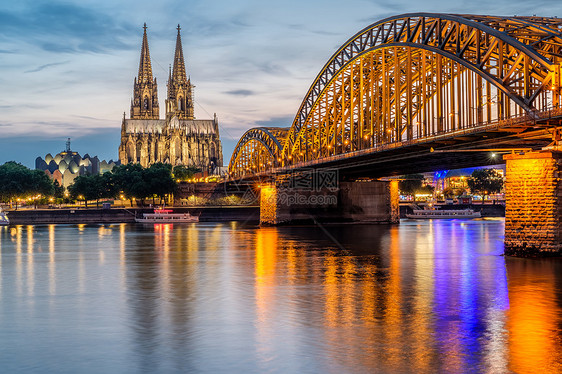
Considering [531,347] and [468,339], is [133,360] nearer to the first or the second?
[468,339]

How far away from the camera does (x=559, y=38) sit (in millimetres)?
39000

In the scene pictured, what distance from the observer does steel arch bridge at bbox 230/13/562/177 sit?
41.0m

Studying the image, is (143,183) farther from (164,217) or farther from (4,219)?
(4,219)

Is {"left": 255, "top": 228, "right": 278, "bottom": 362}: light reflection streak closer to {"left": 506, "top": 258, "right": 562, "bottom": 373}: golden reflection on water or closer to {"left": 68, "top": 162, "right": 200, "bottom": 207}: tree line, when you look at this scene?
{"left": 506, "top": 258, "right": 562, "bottom": 373}: golden reflection on water

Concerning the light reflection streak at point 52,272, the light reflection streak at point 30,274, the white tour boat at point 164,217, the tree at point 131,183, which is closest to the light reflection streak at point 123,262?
the light reflection streak at point 52,272

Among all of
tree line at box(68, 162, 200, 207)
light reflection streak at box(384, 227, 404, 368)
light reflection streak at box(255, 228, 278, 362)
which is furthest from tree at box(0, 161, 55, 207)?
light reflection streak at box(384, 227, 404, 368)

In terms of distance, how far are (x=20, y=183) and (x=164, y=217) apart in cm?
4251

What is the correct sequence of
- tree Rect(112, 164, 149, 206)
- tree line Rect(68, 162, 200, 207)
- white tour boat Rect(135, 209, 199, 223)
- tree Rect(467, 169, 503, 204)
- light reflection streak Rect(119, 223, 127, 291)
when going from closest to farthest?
1. light reflection streak Rect(119, 223, 127, 291)
2. white tour boat Rect(135, 209, 199, 223)
3. tree Rect(112, 164, 149, 206)
4. tree line Rect(68, 162, 200, 207)
5. tree Rect(467, 169, 503, 204)

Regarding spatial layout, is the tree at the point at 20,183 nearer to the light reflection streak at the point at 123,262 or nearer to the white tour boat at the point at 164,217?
the white tour boat at the point at 164,217

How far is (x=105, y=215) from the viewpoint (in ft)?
388

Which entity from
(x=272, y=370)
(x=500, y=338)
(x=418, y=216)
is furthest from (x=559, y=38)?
(x=418, y=216)

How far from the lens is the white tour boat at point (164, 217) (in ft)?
375

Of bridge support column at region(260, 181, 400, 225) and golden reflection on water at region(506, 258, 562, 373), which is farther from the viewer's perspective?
bridge support column at region(260, 181, 400, 225)

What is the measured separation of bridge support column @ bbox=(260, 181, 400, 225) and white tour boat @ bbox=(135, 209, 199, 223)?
2315 centimetres
